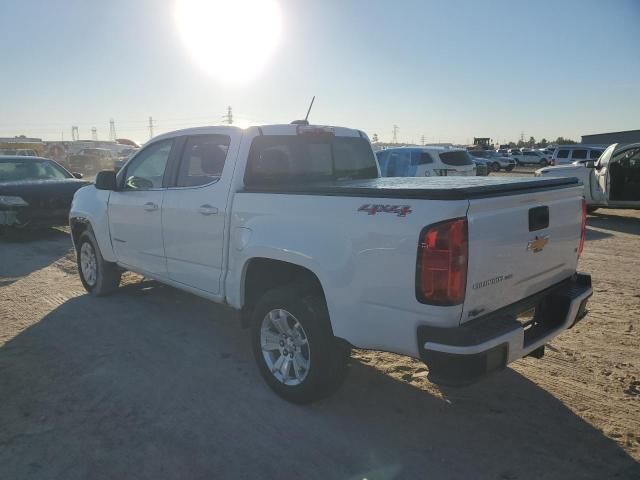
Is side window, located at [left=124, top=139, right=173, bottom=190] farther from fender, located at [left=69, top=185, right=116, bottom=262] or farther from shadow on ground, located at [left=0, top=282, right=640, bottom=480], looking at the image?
shadow on ground, located at [left=0, top=282, right=640, bottom=480]

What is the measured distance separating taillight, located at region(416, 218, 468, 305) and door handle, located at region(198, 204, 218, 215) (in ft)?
6.54

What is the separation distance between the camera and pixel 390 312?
279cm

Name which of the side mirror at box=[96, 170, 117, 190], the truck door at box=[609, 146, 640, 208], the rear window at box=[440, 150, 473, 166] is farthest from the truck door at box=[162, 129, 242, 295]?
the truck door at box=[609, 146, 640, 208]

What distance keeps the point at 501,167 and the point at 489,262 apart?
4130cm

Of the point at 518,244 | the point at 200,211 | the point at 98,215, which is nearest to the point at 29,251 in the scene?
the point at 98,215

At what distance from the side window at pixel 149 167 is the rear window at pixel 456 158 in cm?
1051

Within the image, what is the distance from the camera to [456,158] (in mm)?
14555

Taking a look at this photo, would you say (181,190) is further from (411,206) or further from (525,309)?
(525,309)

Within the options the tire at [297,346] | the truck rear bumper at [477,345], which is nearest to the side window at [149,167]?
the tire at [297,346]

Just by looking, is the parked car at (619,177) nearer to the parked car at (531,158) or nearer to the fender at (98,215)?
the fender at (98,215)

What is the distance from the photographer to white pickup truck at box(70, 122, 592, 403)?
103 inches

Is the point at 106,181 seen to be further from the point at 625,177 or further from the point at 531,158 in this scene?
the point at 531,158

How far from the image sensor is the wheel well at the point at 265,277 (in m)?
3.60

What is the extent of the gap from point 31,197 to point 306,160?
7.65 m
